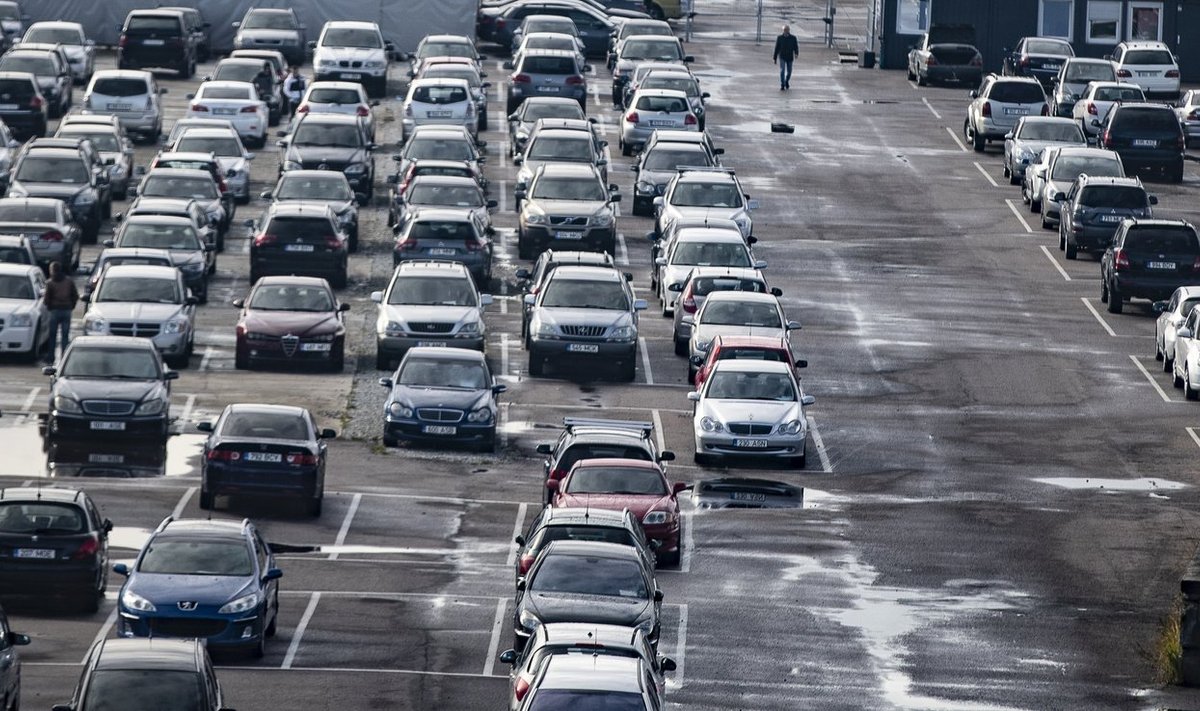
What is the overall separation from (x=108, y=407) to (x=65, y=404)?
1.90 ft

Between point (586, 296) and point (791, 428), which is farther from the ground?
point (586, 296)

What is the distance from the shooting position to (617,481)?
3188 cm

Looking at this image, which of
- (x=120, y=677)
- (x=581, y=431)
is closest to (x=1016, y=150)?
(x=581, y=431)

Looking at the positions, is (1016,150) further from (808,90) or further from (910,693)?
(910,693)

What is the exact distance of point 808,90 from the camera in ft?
241

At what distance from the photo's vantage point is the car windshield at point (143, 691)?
20.5 metres

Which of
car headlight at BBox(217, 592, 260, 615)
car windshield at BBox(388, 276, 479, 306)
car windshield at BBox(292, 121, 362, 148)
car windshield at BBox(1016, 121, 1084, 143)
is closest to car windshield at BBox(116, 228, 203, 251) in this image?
car windshield at BBox(388, 276, 479, 306)

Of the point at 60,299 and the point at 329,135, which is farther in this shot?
the point at 329,135

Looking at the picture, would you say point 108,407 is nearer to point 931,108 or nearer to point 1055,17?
point 931,108

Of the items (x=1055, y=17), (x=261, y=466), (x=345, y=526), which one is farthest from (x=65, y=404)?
(x=1055, y=17)

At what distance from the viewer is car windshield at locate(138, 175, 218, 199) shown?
50.8 meters

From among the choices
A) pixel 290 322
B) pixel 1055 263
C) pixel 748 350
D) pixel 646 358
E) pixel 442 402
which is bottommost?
pixel 646 358

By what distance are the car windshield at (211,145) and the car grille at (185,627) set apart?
1181 inches

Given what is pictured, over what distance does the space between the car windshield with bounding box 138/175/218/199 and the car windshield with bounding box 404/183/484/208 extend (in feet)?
12.8
